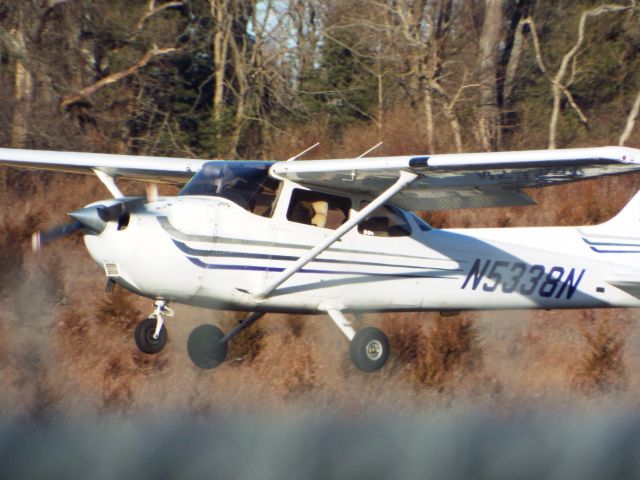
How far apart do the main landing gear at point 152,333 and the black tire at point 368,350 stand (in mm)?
1643

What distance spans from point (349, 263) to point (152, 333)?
183cm

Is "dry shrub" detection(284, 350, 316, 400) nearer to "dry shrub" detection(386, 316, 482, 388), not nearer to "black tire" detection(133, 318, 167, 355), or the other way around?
"dry shrub" detection(386, 316, 482, 388)

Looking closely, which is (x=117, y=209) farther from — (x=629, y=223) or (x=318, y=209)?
(x=629, y=223)

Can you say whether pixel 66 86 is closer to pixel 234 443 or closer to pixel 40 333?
pixel 40 333

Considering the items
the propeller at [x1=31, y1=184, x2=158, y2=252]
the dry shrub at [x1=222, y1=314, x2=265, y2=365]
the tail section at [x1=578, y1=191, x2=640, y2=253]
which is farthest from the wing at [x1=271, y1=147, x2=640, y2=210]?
the dry shrub at [x1=222, y1=314, x2=265, y2=365]

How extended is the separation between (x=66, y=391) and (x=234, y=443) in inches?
97.2

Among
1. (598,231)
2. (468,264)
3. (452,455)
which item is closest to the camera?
(452,455)

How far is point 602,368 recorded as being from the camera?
1113 centimetres

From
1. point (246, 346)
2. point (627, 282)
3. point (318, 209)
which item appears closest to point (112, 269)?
point (318, 209)

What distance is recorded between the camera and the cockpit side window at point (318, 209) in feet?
28.1

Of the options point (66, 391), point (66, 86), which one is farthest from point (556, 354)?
point (66, 86)

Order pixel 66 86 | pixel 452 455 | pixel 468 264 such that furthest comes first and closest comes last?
pixel 66 86 → pixel 468 264 → pixel 452 455

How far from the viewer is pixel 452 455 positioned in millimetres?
8625

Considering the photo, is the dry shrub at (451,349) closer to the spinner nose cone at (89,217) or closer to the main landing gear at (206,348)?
the main landing gear at (206,348)
